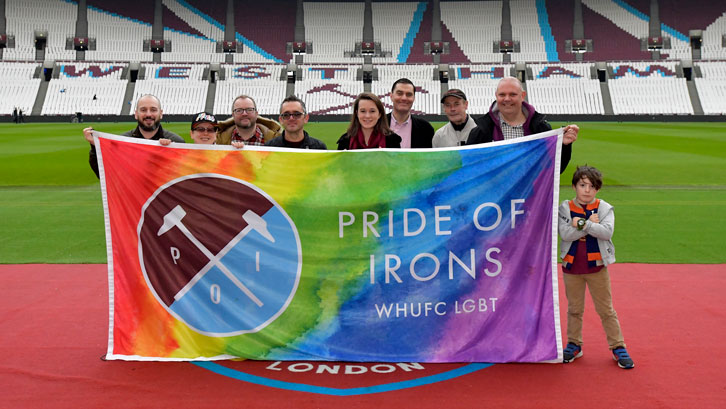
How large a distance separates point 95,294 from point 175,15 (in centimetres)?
6226

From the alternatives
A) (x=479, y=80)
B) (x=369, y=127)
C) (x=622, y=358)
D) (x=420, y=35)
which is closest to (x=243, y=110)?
(x=369, y=127)

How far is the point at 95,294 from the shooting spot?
6.46 metres

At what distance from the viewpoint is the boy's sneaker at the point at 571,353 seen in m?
4.63

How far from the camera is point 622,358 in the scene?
4480 mm

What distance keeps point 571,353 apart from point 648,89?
56.2 meters

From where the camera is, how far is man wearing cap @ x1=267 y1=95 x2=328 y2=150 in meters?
5.35

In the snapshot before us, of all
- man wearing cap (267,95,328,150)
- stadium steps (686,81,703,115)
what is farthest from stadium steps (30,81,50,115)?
stadium steps (686,81,703,115)

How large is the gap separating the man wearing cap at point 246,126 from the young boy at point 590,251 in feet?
9.68

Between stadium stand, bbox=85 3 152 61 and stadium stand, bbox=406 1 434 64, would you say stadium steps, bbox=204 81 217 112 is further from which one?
stadium stand, bbox=406 1 434 64

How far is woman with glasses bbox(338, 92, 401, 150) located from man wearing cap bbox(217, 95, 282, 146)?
112cm

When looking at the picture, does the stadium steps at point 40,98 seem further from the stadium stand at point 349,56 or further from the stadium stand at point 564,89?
the stadium stand at point 564,89

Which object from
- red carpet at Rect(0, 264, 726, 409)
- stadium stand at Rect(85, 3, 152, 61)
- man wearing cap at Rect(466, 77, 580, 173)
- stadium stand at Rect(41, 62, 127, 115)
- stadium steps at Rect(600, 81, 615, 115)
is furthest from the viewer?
stadium stand at Rect(85, 3, 152, 61)

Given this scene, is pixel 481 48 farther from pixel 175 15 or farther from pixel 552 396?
pixel 552 396

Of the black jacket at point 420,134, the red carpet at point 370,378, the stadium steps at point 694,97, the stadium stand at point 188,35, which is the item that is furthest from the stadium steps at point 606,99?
the red carpet at point 370,378
